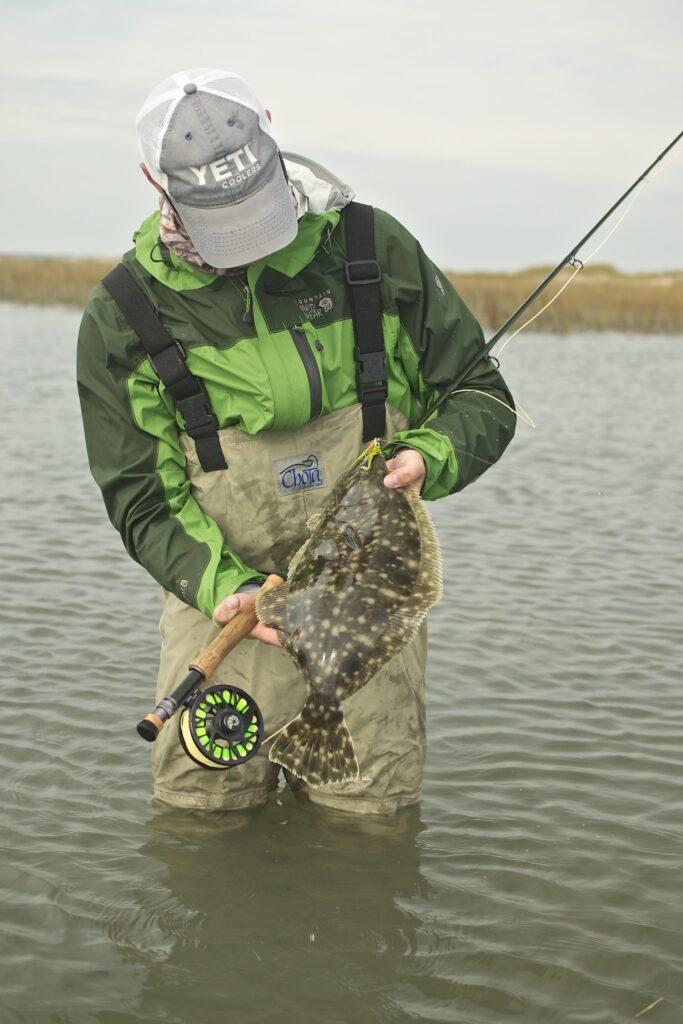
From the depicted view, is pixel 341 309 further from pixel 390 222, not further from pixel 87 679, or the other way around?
pixel 87 679

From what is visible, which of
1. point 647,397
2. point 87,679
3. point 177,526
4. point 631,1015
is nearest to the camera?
point 631,1015

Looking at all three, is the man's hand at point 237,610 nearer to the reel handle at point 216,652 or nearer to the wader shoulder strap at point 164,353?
the reel handle at point 216,652

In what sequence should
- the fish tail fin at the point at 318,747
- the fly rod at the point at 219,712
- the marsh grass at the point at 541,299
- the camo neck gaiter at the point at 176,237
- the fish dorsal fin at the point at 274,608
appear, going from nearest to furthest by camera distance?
the fish tail fin at the point at 318,747, the fish dorsal fin at the point at 274,608, the fly rod at the point at 219,712, the camo neck gaiter at the point at 176,237, the marsh grass at the point at 541,299

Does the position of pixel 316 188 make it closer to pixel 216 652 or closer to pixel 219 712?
pixel 216 652

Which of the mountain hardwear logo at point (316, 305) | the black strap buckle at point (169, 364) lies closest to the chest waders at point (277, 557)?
the black strap buckle at point (169, 364)

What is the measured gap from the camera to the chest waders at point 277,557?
4.26 meters

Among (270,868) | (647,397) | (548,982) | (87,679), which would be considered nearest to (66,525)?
(87,679)

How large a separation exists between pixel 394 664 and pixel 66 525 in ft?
19.4

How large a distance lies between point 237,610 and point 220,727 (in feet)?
1.35

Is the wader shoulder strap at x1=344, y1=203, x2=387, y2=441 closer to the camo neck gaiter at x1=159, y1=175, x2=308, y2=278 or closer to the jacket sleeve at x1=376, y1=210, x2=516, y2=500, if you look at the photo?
the jacket sleeve at x1=376, y1=210, x2=516, y2=500

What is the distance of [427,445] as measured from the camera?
4.04m

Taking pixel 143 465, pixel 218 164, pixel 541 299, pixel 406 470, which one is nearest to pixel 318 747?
pixel 406 470

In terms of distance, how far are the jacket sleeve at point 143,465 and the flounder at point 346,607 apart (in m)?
0.39

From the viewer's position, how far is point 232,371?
415cm
